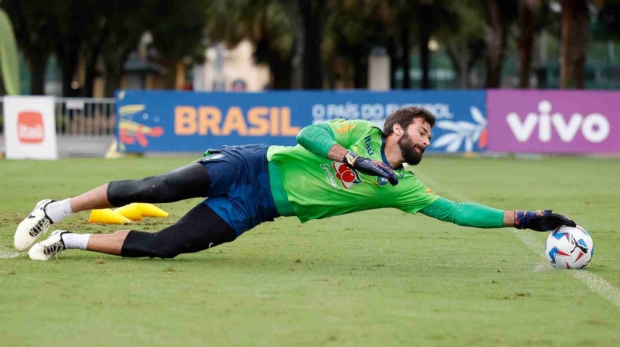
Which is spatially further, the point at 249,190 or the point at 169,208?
the point at 169,208

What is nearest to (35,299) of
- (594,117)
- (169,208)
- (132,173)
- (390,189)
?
(390,189)

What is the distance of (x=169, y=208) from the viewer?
13438 millimetres

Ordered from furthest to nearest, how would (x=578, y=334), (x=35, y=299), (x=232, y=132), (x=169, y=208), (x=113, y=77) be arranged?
1. (x=113, y=77)
2. (x=232, y=132)
3. (x=169, y=208)
4. (x=35, y=299)
5. (x=578, y=334)

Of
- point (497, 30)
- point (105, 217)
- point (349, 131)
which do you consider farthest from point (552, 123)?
point (349, 131)

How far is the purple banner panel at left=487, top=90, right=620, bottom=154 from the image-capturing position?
26141 millimetres

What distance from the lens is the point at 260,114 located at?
86.0 ft

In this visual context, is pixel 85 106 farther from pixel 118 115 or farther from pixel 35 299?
pixel 35 299

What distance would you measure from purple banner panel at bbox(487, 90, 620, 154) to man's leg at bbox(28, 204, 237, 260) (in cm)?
1909

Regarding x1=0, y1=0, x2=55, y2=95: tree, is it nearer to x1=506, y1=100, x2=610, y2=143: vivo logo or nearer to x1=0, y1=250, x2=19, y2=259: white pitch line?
x1=506, y1=100, x2=610, y2=143: vivo logo

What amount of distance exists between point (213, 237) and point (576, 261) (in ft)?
8.42

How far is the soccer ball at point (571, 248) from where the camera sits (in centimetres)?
791

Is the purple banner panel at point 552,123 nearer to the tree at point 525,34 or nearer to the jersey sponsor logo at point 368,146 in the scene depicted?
the tree at point 525,34

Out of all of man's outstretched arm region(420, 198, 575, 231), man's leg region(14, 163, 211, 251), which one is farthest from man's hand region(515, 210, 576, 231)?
man's leg region(14, 163, 211, 251)

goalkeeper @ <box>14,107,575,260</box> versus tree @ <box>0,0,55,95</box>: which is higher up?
tree @ <box>0,0,55,95</box>
